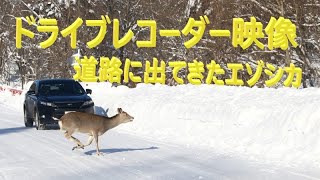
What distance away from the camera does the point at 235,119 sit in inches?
593

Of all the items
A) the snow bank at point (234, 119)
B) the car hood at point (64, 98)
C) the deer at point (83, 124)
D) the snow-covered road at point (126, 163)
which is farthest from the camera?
the car hood at point (64, 98)

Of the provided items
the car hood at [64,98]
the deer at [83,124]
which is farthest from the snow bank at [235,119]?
the deer at [83,124]

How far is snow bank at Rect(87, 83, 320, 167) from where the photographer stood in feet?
40.3

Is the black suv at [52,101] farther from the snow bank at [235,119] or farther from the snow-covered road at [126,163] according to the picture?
the snow-covered road at [126,163]

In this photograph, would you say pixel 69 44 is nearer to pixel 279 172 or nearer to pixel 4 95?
pixel 4 95

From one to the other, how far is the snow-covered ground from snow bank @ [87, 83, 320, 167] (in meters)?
0.03

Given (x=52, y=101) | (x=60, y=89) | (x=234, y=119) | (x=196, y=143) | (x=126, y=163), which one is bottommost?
(x=196, y=143)

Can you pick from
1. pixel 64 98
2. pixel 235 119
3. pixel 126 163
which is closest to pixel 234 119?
pixel 235 119

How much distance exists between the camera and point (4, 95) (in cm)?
4028

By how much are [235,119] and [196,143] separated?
1.39 metres

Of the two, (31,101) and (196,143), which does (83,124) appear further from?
(31,101)

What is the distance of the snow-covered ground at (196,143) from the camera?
33.3 ft

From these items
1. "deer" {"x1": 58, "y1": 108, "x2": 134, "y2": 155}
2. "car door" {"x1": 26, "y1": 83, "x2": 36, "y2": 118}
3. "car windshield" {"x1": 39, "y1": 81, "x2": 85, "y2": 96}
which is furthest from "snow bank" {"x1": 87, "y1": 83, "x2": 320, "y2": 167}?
"car door" {"x1": 26, "y1": 83, "x2": 36, "y2": 118}

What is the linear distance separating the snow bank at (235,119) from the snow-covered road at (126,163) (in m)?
0.97
